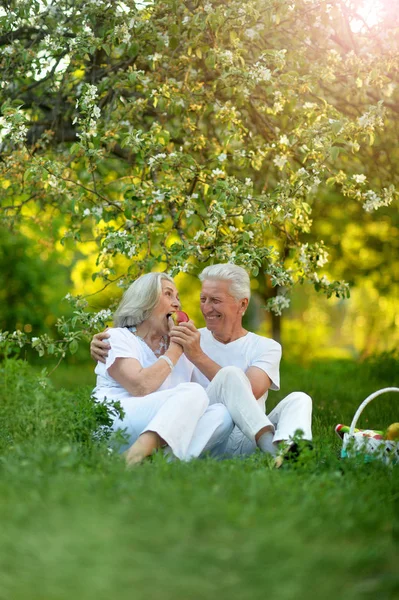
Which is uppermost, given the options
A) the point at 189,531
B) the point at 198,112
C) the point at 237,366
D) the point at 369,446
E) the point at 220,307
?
the point at 198,112

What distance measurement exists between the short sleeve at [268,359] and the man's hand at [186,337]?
18.6 inches

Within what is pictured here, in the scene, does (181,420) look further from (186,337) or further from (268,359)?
(268,359)

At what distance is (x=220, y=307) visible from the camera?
18.5 ft

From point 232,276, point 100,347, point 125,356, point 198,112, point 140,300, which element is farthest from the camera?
point 198,112

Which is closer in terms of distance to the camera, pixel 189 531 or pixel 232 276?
pixel 189 531

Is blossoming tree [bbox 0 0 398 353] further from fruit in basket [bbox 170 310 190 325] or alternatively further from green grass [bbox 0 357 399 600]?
green grass [bbox 0 357 399 600]

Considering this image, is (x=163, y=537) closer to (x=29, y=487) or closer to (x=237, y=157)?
(x=29, y=487)

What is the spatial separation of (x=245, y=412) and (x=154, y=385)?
59cm

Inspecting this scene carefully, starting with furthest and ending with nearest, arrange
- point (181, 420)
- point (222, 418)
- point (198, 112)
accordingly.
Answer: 1. point (198, 112)
2. point (222, 418)
3. point (181, 420)

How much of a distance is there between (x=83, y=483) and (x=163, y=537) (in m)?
0.68

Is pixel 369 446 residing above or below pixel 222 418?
below

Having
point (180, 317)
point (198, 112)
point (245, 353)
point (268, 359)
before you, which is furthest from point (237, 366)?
point (198, 112)

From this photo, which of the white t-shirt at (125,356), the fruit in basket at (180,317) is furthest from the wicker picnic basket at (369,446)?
the fruit in basket at (180,317)

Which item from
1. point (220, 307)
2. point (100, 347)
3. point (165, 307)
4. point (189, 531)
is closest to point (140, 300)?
point (165, 307)
